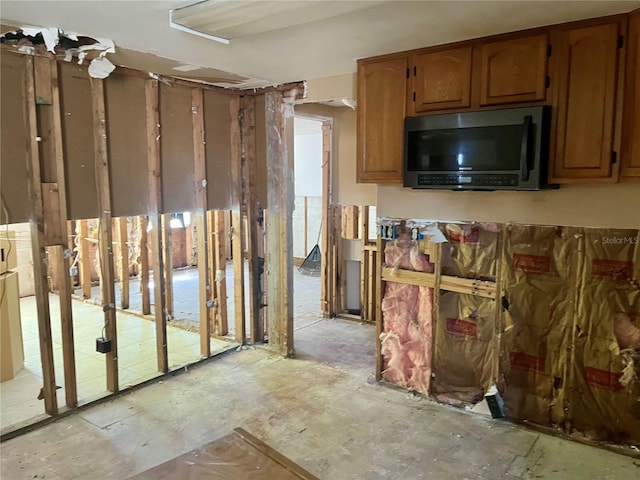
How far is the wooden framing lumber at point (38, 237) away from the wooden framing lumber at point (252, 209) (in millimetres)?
1773

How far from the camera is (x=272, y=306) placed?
171 inches

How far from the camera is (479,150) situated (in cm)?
273

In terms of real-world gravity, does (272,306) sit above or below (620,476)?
above

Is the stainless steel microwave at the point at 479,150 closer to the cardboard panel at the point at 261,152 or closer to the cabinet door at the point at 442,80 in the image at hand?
the cabinet door at the point at 442,80

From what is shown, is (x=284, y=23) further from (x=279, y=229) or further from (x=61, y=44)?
(x=279, y=229)

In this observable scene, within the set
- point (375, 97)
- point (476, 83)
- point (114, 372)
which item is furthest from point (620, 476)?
point (114, 372)

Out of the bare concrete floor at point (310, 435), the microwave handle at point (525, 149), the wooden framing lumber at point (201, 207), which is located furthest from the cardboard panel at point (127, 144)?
the microwave handle at point (525, 149)

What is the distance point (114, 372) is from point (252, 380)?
40.6 inches

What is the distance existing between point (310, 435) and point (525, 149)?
7.03 feet

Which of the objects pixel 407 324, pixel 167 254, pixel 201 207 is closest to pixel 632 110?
pixel 407 324

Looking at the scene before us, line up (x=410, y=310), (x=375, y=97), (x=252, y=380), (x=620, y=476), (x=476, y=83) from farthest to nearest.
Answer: (x=252, y=380)
(x=410, y=310)
(x=375, y=97)
(x=476, y=83)
(x=620, y=476)

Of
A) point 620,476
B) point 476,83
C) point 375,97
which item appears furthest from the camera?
point 375,97

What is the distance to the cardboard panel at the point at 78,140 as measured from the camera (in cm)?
303

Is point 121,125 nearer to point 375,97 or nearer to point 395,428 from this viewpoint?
point 375,97
